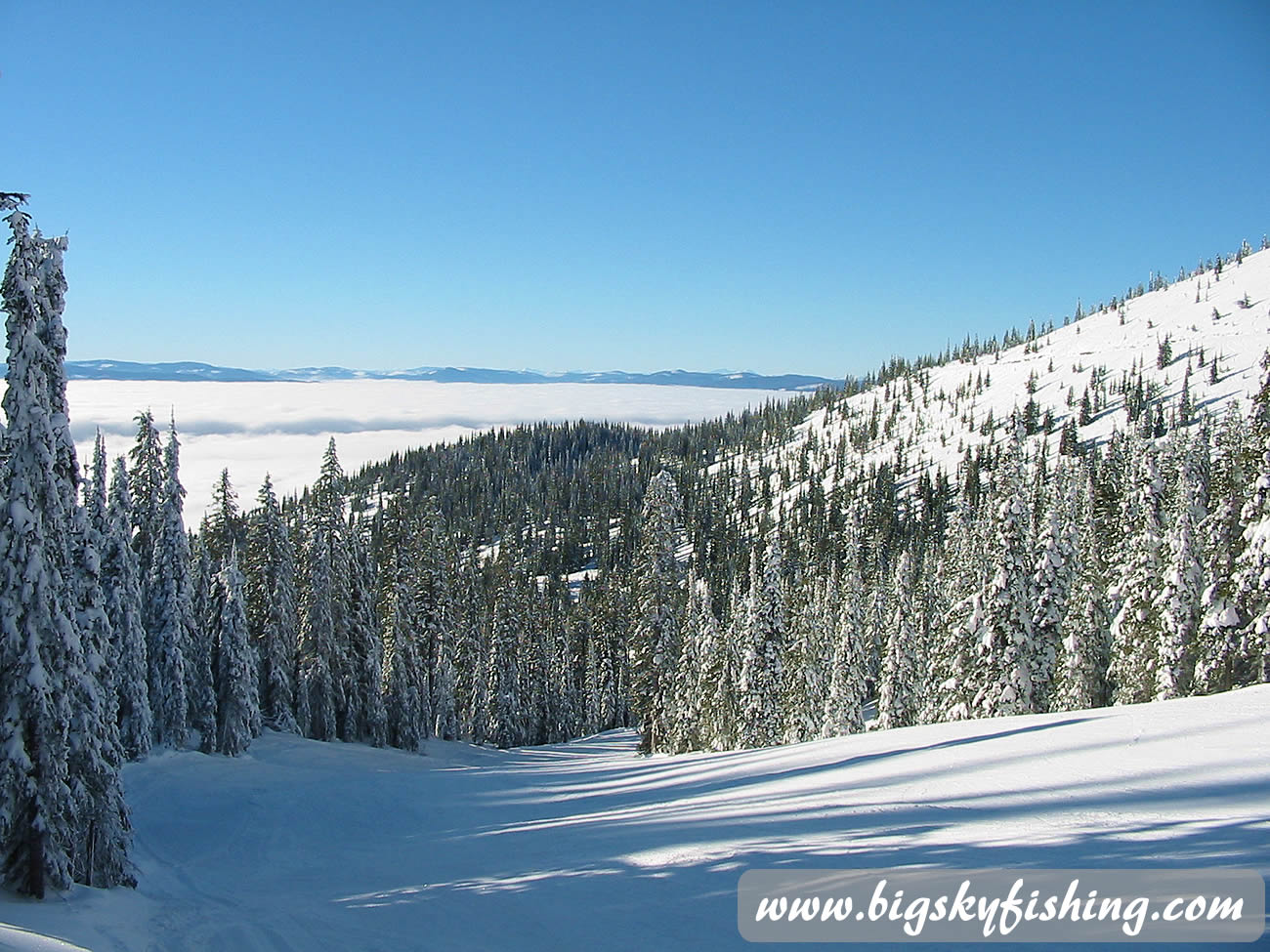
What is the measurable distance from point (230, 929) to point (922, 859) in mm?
12543

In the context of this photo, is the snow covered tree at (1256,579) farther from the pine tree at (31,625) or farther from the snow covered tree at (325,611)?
the snow covered tree at (325,611)

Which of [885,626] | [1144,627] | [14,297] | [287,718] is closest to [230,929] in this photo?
[14,297]

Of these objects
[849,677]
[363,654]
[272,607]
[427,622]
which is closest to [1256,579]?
[849,677]

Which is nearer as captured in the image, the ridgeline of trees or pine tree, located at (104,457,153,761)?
the ridgeline of trees

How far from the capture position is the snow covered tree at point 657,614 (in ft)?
138

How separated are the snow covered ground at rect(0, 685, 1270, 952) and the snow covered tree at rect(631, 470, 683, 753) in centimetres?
1890

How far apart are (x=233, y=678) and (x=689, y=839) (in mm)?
28010

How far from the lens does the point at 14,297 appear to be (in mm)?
13281

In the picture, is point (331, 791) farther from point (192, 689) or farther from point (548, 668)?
point (548, 668)

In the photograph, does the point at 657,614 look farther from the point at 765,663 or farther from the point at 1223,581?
the point at 1223,581

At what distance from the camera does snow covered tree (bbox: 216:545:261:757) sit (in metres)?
33.7

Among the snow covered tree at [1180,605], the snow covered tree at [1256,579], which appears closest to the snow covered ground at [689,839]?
the snow covered tree at [1256,579]

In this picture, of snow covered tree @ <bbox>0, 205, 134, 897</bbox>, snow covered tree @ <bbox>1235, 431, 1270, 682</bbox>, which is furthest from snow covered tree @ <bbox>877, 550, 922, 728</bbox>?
snow covered tree @ <bbox>0, 205, 134, 897</bbox>

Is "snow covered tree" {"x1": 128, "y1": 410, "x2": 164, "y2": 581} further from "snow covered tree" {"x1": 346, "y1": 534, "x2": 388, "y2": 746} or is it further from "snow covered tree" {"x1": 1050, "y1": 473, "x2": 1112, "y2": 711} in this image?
"snow covered tree" {"x1": 1050, "y1": 473, "x2": 1112, "y2": 711}
